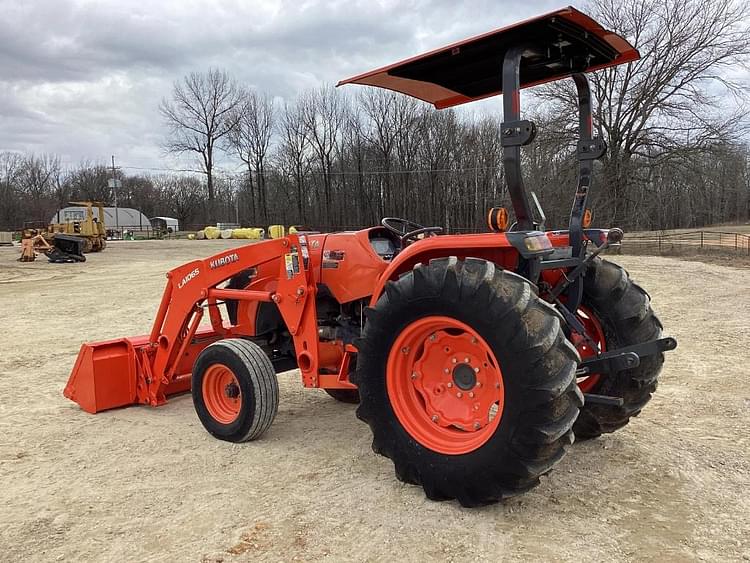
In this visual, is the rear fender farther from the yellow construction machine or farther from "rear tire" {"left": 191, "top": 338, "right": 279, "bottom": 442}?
the yellow construction machine

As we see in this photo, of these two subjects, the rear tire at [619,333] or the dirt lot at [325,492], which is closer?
the dirt lot at [325,492]

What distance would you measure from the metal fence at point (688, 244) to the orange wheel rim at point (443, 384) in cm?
2114

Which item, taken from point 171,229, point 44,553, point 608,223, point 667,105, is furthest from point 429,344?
point 171,229

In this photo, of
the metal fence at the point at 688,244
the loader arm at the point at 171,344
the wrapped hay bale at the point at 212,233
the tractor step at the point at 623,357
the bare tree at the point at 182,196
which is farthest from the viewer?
the bare tree at the point at 182,196

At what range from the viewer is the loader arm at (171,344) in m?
4.76

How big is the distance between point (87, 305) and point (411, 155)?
3293 cm

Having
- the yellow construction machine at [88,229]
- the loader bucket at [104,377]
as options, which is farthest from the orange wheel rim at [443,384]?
the yellow construction machine at [88,229]

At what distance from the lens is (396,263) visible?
3.63m

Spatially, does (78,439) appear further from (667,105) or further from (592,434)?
(667,105)

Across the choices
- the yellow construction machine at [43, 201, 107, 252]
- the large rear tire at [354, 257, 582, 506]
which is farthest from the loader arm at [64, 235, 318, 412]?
the yellow construction machine at [43, 201, 107, 252]

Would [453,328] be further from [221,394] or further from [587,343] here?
[221,394]

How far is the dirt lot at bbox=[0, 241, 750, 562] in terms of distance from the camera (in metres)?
2.92

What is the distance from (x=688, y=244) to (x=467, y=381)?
2490cm

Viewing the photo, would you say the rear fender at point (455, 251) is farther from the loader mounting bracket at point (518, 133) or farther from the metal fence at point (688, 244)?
the metal fence at point (688, 244)
